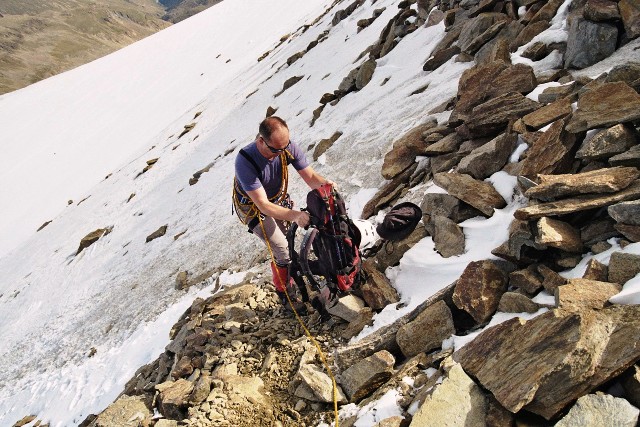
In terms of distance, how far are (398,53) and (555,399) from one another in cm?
1345

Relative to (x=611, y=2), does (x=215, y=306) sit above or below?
below

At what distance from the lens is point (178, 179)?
17.9 m

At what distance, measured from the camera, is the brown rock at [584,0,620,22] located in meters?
7.19

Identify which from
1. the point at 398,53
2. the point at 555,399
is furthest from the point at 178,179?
the point at 555,399

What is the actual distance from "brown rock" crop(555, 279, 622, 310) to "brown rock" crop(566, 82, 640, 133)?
232 cm

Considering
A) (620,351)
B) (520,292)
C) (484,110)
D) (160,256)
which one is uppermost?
(484,110)

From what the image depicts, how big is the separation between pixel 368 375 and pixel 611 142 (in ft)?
12.5

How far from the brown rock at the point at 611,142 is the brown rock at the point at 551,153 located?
26 centimetres

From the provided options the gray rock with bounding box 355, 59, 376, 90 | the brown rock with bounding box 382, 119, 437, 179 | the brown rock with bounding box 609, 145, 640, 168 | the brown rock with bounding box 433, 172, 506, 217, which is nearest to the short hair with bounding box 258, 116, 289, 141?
the brown rock with bounding box 433, 172, 506, 217

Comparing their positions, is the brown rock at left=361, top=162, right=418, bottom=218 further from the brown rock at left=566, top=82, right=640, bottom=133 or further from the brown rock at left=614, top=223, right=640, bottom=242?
the brown rock at left=614, top=223, right=640, bottom=242

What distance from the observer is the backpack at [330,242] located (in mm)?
5398

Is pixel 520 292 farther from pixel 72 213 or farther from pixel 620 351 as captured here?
pixel 72 213

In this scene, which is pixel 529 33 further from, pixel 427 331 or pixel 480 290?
pixel 427 331

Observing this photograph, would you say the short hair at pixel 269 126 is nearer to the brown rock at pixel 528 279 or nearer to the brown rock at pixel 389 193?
the brown rock at pixel 389 193
